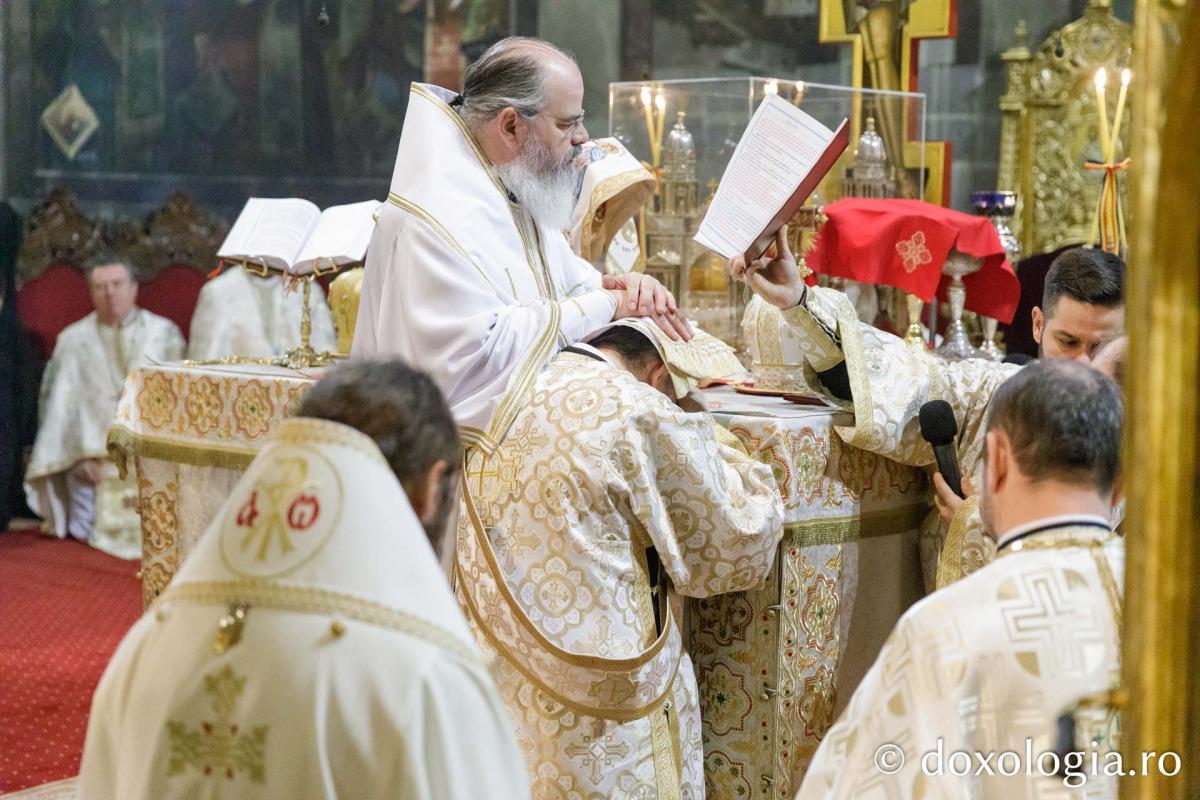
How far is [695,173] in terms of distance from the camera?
18.4 ft

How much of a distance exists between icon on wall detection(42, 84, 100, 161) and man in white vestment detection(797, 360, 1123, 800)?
8.75 metres

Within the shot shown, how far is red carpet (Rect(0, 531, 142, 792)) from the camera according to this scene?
455cm

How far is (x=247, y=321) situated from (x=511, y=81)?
216 inches

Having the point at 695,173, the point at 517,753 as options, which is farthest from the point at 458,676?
the point at 695,173

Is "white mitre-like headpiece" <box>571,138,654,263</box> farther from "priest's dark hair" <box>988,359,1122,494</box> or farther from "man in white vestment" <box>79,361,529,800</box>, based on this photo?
"man in white vestment" <box>79,361,529,800</box>

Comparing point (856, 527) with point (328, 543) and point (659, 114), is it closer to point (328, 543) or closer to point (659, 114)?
point (328, 543)

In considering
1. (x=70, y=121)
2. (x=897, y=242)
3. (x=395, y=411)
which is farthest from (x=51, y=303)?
(x=395, y=411)

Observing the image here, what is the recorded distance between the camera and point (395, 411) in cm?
165

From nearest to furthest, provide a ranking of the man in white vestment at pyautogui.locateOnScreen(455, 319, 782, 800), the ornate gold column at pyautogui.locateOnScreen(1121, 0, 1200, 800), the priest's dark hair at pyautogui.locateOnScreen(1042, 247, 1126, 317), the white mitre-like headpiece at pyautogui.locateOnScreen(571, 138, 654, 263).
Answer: the ornate gold column at pyautogui.locateOnScreen(1121, 0, 1200, 800) → the man in white vestment at pyautogui.locateOnScreen(455, 319, 782, 800) → the priest's dark hair at pyautogui.locateOnScreen(1042, 247, 1126, 317) → the white mitre-like headpiece at pyautogui.locateOnScreen(571, 138, 654, 263)

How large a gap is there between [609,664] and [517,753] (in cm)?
142

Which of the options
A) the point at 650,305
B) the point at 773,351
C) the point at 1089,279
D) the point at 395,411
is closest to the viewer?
the point at 395,411

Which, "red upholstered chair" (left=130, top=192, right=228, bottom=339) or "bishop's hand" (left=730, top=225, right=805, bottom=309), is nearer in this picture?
"bishop's hand" (left=730, top=225, right=805, bottom=309)

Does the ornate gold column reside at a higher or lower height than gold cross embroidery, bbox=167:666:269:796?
higher

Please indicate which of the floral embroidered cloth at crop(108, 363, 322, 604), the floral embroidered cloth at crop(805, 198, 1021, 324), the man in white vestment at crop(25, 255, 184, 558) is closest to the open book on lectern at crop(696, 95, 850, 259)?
the floral embroidered cloth at crop(805, 198, 1021, 324)
